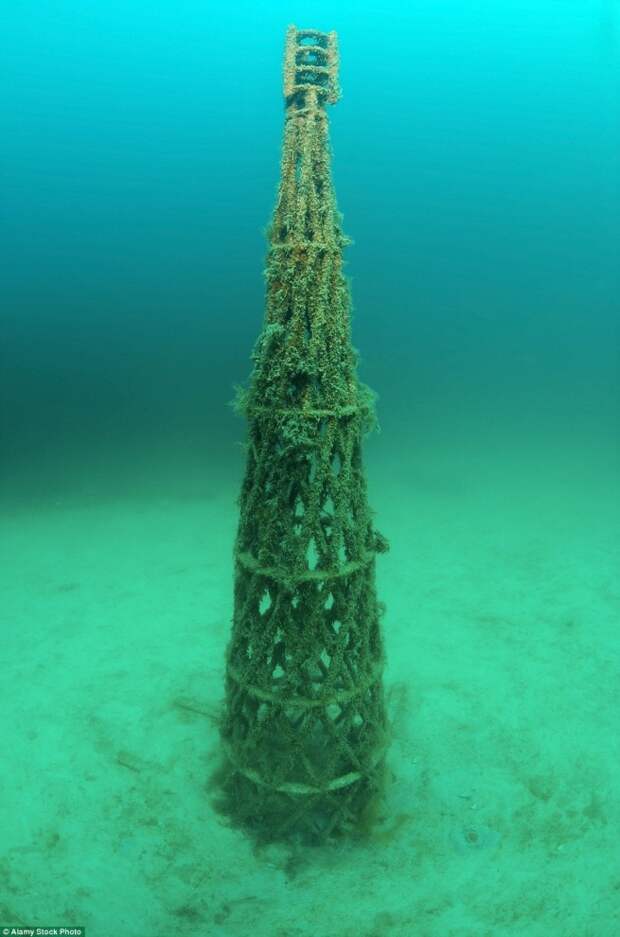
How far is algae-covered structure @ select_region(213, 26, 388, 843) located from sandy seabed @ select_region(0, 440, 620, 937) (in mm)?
919

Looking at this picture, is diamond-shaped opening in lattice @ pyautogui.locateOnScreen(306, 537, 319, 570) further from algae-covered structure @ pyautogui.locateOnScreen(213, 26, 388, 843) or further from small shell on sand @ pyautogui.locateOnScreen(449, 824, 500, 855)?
small shell on sand @ pyautogui.locateOnScreen(449, 824, 500, 855)

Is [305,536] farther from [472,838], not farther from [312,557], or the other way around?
[312,557]

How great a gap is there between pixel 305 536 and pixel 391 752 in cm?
508

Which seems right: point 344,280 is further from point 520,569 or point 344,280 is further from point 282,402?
point 520,569

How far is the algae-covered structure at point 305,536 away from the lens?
6562 millimetres

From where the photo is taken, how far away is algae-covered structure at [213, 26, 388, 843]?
21.5ft

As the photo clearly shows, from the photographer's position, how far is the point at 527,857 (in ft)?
26.2

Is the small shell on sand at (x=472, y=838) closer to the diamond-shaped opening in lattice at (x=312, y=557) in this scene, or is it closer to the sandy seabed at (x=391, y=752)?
the sandy seabed at (x=391, y=752)

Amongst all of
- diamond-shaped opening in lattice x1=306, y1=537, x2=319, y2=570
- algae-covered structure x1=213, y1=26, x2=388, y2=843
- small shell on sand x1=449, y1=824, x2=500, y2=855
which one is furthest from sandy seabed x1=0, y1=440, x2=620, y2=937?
diamond-shaped opening in lattice x1=306, y1=537, x2=319, y2=570

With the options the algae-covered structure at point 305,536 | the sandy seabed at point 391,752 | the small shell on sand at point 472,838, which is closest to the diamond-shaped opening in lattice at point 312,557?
the algae-covered structure at point 305,536

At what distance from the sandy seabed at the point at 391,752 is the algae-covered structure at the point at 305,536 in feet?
3.02

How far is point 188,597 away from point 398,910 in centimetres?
997

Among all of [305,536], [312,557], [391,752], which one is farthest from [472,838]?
[312,557]

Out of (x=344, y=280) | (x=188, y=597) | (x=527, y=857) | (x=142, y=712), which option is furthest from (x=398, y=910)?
(x=188, y=597)
